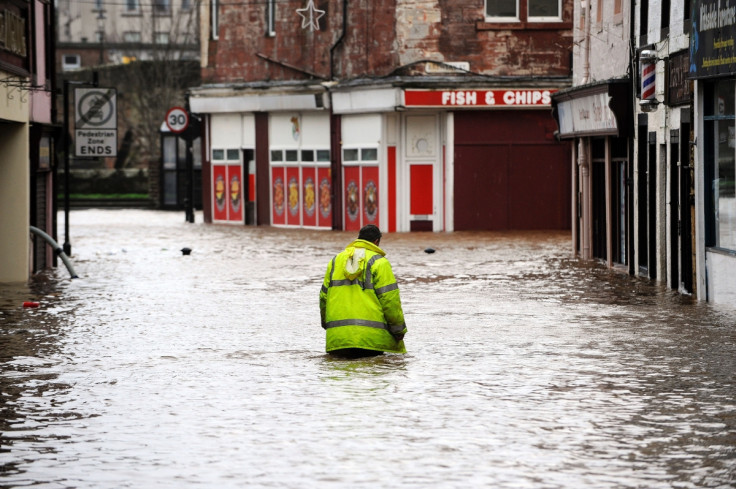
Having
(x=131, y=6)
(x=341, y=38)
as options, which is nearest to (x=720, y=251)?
(x=341, y=38)

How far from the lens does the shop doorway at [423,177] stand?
1521 inches

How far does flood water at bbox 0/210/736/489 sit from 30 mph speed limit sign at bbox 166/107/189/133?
81.5 feet

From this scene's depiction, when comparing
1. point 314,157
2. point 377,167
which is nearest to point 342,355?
point 377,167

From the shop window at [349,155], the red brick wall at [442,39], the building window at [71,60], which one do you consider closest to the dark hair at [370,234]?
the red brick wall at [442,39]

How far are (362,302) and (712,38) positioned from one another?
7.47m

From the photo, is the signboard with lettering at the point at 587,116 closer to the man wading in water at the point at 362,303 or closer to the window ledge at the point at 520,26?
the window ledge at the point at 520,26

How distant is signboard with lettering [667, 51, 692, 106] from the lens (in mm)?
20141

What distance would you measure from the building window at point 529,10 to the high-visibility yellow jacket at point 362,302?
25.5m

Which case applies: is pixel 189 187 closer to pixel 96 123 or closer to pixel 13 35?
pixel 96 123

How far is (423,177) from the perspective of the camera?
127 feet

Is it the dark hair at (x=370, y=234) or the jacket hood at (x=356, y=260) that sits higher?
the dark hair at (x=370, y=234)

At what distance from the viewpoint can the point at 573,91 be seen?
1080 inches

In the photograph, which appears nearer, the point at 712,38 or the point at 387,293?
the point at 387,293

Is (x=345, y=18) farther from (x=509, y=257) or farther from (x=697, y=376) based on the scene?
(x=697, y=376)
